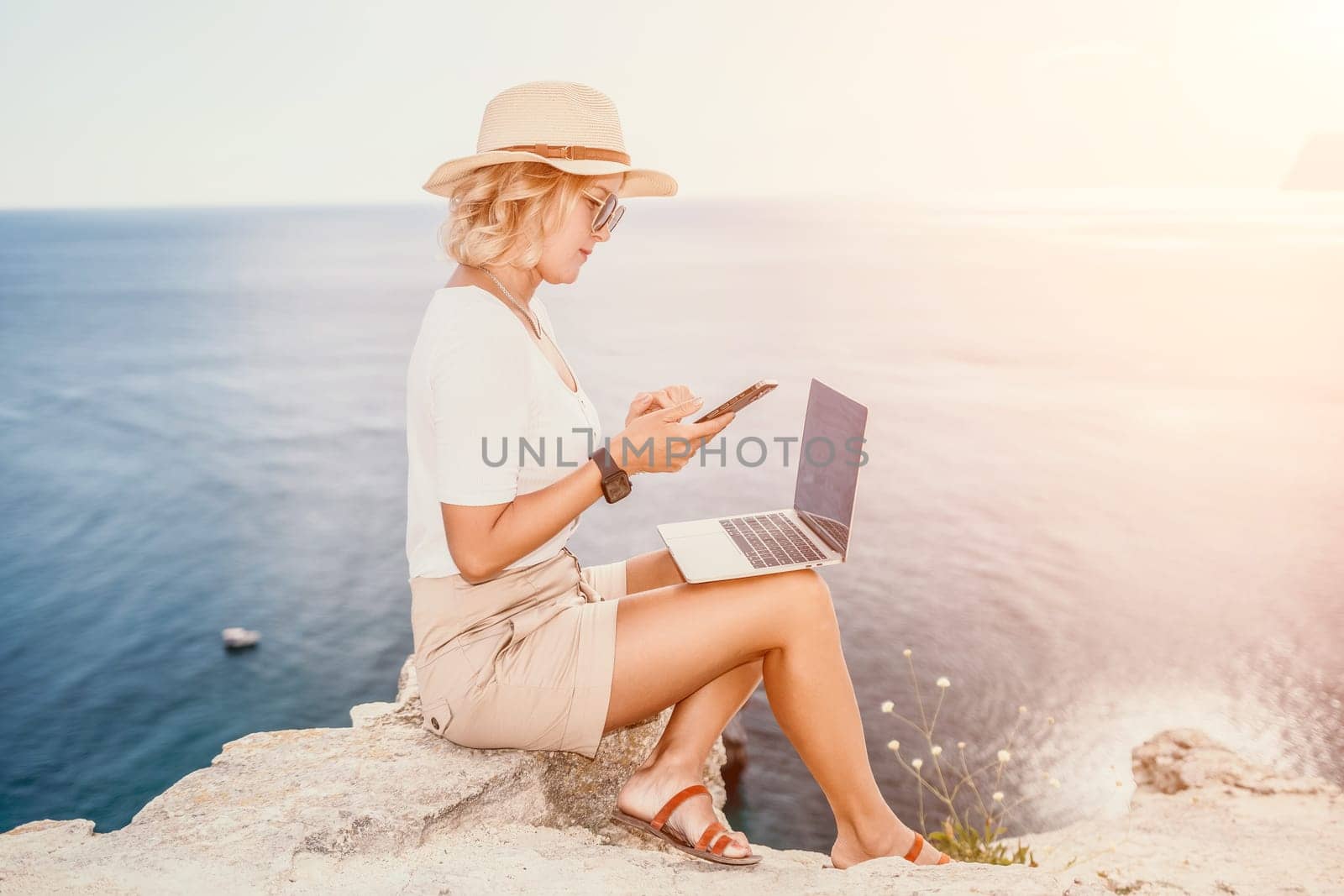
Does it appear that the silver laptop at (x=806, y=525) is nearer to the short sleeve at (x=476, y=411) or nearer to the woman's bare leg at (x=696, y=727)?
the woman's bare leg at (x=696, y=727)

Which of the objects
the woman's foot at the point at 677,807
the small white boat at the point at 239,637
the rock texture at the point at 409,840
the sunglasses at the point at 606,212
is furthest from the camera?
the small white boat at the point at 239,637

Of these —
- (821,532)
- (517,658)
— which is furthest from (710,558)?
(517,658)

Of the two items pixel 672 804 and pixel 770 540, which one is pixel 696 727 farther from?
pixel 770 540

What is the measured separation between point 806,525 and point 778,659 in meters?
0.47

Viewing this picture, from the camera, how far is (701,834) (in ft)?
7.18

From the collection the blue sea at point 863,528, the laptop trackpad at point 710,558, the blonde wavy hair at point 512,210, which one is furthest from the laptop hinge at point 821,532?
the blue sea at point 863,528

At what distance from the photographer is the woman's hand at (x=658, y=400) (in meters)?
2.32

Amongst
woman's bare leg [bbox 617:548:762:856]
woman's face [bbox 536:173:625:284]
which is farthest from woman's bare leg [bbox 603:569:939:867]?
woman's face [bbox 536:173:625:284]

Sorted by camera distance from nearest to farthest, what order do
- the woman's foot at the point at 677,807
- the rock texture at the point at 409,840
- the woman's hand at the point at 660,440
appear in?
the rock texture at the point at 409,840
the woman's hand at the point at 660,440
the woman's foot at the point at 677,807

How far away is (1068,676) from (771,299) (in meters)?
34.9

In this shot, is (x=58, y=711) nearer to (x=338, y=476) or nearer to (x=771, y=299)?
(x=338, y=476)

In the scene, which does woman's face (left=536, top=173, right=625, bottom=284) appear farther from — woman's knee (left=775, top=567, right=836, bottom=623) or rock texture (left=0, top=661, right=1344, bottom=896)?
rock texture (left=0, top=661, right=1344, bottom=896)

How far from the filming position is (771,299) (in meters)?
43.9

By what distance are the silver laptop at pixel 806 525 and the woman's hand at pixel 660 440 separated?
279mm
